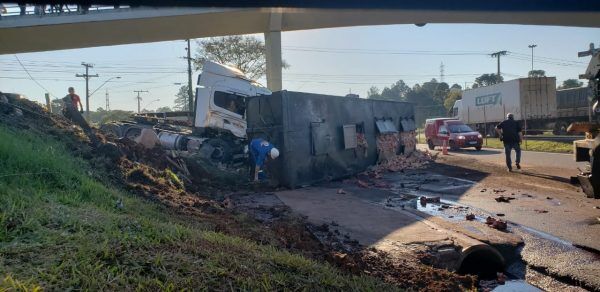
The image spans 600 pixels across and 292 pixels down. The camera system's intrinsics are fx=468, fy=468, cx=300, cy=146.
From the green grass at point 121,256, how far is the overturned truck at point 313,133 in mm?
5820

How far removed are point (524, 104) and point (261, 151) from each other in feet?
80.8

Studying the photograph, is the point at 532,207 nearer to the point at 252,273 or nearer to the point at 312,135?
the point at 312,135

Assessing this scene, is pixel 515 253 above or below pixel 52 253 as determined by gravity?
below

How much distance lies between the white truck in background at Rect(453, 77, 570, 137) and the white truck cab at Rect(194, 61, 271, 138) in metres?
21.1

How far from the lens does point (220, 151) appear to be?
15.1m

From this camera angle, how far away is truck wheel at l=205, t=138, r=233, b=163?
49.3 feet

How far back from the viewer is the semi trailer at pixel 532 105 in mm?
30125

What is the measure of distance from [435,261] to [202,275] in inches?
112

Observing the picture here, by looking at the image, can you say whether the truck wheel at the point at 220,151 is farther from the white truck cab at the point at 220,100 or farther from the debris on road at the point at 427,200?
the debris on road at the point at 427,200

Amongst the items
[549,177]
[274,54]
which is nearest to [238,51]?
[274,54]

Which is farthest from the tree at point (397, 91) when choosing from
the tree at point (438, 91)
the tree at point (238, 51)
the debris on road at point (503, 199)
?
the debris on road at point (503, 199)

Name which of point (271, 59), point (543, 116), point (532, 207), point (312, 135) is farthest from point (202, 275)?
point (543, 116)

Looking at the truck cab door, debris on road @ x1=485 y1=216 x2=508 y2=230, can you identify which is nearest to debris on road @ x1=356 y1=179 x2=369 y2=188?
the truck cab door

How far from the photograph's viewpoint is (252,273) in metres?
3.78
